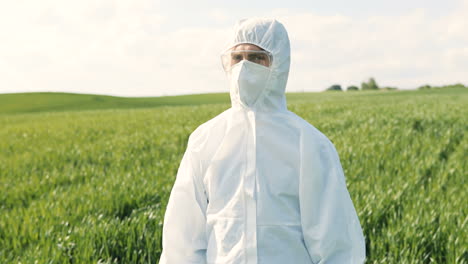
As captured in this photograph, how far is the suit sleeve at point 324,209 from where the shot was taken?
250 centimetres

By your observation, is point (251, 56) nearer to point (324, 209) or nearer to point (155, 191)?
point (324, 209)

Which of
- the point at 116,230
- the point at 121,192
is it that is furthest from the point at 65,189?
the point at 116,230

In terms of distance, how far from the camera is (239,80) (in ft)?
8.33

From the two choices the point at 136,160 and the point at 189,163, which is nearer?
the point at 189,163

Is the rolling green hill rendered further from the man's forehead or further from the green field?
the man's forehead

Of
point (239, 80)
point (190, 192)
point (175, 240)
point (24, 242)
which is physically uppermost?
point (239, 80)

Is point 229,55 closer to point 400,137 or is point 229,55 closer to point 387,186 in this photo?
point 387,186

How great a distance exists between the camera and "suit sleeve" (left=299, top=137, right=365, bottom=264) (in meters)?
2.50

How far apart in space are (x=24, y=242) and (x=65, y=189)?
2.70m

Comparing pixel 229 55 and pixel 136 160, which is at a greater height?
pixel 229 55

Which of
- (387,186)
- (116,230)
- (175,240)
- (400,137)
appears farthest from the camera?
(400,137)

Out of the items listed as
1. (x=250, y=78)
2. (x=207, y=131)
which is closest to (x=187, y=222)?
(x=207, y=131)

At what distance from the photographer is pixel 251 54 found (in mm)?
2562

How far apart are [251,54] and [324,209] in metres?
0.99
